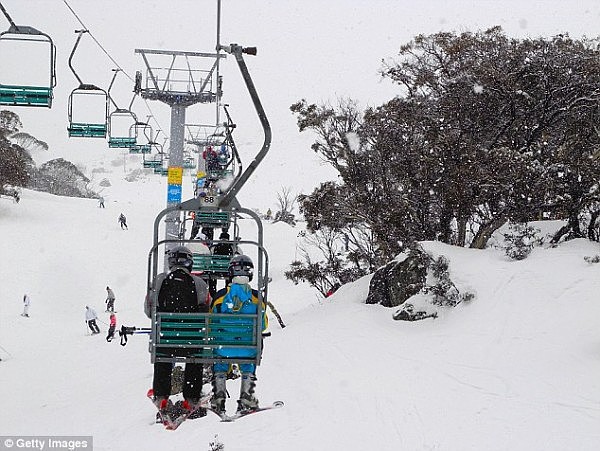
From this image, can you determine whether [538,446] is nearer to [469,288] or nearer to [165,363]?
[165,363]

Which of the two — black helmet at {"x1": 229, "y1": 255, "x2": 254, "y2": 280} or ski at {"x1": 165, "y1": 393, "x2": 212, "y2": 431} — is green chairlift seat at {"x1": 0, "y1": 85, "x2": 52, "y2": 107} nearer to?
black helmet at {"x1": 229, "y1": 255, "x2": 254, "y2": 280}

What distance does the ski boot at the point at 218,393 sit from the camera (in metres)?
6.70

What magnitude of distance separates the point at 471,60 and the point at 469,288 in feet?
22.2

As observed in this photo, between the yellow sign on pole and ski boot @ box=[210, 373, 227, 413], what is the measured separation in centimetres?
1423

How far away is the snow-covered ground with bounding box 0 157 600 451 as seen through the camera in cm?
830

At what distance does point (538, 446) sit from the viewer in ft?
24.1

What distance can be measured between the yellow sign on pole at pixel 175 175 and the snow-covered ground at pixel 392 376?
5693 mm

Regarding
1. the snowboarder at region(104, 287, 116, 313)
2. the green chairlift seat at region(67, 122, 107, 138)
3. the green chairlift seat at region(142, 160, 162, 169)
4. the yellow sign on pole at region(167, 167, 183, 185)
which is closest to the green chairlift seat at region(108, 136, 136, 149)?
the yellow sign on pole at region(167, 167, 183, 185)

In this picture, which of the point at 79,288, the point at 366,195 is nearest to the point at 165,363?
the point at 366,195

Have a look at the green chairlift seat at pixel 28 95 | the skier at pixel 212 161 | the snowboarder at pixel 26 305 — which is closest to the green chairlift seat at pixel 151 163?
the snowboarder at pixel 26 305

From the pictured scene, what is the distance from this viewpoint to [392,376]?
11.1 m

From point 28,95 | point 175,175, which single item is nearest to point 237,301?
point 28,95

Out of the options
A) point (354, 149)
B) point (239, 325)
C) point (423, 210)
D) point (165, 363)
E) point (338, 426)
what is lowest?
point (338, 426)

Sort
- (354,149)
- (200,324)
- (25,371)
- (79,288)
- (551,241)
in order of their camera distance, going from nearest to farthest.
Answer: (200,324) < (551,241) < (25,371) < (354,149) < (79,288)
